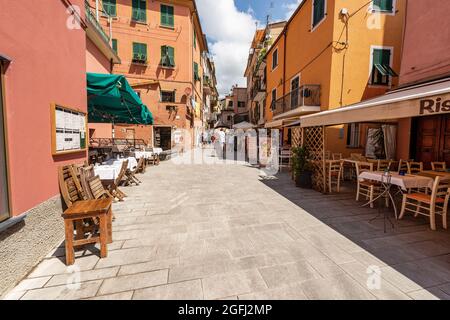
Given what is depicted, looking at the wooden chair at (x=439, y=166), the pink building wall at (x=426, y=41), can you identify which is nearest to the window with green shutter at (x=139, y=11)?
the pink building wall at (x=426, y=41)

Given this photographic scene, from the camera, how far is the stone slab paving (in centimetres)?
215

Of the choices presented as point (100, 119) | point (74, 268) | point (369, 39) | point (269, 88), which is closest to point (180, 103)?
point (269, 88)

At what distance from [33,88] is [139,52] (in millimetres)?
16383

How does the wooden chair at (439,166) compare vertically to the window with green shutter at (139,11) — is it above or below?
below

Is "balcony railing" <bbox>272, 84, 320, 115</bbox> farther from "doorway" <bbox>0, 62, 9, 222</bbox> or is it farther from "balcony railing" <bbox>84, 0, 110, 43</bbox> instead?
"doorway" <bbox>0, 62, 9, 222</bbox>

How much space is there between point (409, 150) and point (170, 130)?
14.6 metres

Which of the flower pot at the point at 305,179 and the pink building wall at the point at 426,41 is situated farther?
the flower pot at the point at 305,179

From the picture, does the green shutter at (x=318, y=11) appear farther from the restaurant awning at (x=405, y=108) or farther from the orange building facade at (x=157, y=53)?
the orange building facade at (x=157, y=53)

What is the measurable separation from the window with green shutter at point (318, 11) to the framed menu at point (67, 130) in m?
10.4

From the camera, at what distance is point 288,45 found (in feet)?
41.6

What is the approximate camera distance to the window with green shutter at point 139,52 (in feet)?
54.2

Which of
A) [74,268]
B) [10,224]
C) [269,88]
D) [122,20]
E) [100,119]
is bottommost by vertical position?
[74,268]

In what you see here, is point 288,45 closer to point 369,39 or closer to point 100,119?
point 369,39
